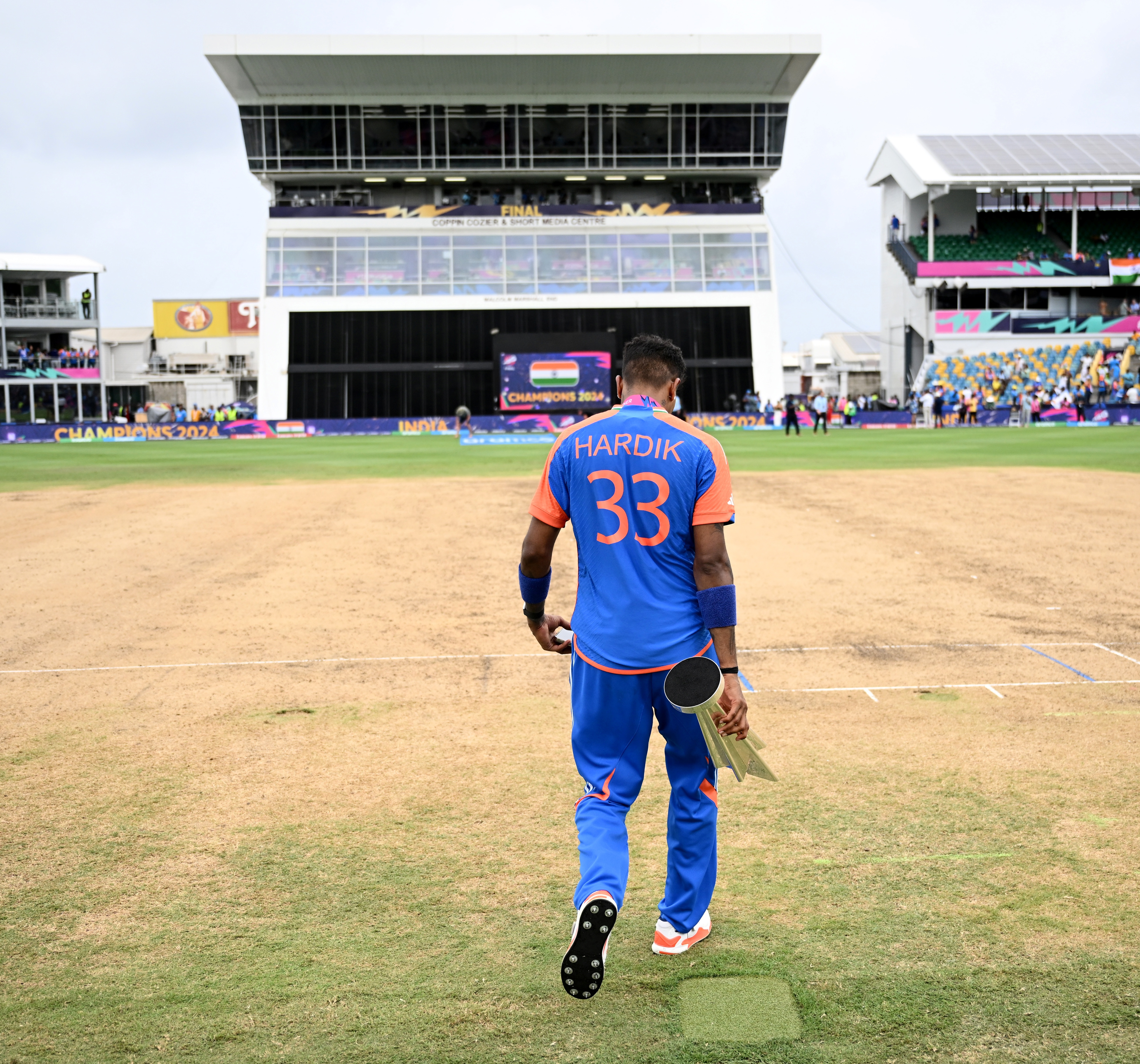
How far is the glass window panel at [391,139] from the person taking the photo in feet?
223

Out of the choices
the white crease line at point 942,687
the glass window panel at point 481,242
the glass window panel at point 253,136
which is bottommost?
the white crease line at point 942,687

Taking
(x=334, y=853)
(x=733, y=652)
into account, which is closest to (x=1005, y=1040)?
(x=733, y=652)

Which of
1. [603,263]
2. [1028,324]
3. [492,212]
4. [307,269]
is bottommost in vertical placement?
[1028,324]

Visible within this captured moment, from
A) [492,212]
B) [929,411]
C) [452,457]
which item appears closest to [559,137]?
[492,212]

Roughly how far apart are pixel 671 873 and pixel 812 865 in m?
1.05

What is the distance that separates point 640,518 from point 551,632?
2.57 feet

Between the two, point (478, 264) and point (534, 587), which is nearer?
point (534, 587)

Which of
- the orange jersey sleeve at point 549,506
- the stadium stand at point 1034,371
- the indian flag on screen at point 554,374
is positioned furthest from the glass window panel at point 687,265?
the orange jersey sleeve at point 549,506

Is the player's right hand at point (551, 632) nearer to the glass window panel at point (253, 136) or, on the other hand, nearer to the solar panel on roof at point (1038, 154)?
the solar panel on roof at point (1038, 154)

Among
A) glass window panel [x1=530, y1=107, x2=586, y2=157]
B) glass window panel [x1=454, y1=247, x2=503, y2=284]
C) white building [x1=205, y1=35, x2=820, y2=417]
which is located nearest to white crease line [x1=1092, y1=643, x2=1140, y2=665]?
white building [x1=205, y1=35, x2=820, y2=417]

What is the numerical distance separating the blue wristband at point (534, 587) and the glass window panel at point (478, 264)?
64.8 meters

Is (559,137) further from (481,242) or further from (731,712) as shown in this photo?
(731,712)

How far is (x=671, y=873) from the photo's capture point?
4258 millimetres

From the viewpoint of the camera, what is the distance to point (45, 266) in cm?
7181
